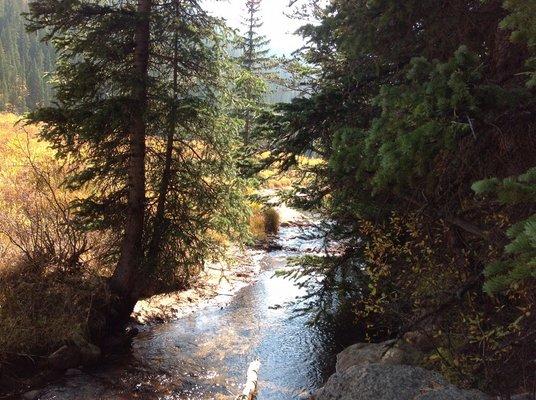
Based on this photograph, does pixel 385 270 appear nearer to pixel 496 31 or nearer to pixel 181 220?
pixel 496 31

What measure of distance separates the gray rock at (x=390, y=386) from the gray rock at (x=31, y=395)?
177 inches

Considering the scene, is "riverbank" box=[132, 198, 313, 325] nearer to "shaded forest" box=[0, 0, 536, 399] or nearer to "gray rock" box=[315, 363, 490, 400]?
"shaded forest" box=[0, 0, 536, 399]

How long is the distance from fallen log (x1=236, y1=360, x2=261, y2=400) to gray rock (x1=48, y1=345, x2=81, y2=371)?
9.86 ft

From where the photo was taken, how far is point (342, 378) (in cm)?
512

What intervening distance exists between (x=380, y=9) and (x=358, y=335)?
24.0 ft

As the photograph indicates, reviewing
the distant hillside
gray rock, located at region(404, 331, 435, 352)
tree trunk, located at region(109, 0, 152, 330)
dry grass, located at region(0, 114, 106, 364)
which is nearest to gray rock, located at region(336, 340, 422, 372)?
gray rock, located at region(404, 331, 435, 352)

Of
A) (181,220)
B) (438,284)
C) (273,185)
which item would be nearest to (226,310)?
(181,220)

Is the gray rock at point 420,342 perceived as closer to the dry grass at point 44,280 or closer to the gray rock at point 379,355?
the gray rock at point 379,355

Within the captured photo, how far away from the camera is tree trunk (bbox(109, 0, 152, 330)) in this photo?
8.10 m

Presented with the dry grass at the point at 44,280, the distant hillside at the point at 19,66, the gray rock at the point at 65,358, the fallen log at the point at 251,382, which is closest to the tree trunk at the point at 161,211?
the dry grass at the point at 44,280

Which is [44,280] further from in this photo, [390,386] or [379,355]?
[390,386]

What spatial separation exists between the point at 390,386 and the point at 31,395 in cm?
541

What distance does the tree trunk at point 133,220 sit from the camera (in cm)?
810

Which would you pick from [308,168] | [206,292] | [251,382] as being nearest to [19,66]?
[206,292]
